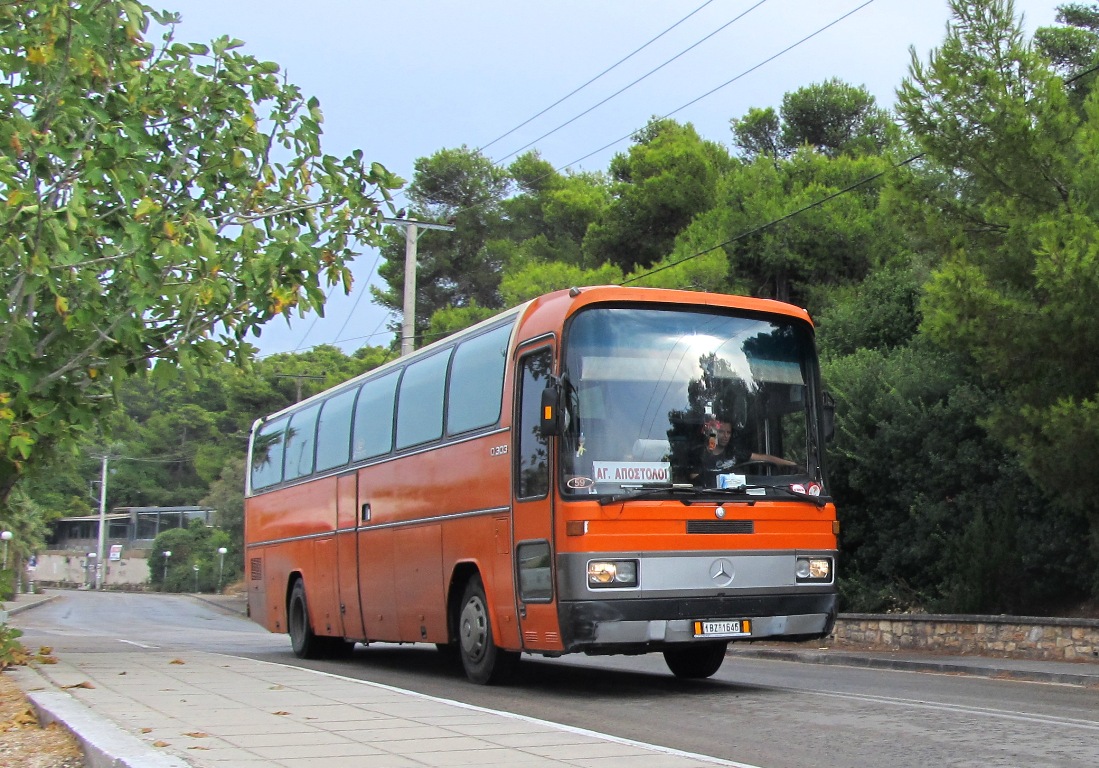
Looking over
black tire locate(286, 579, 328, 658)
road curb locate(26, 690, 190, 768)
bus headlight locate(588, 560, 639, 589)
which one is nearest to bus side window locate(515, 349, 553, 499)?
bus headlight locate(588, 560, 639, 589)

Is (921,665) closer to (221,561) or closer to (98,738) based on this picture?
(98,738)

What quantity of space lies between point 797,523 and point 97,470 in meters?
124

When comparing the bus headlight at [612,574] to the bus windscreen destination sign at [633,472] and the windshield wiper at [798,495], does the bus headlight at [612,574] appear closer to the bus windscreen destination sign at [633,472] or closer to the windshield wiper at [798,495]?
the bus windscreen destination sign at [633,472]

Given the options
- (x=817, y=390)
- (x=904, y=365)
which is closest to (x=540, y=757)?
(x=817, y=390)

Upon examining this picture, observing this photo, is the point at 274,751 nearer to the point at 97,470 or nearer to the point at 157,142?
the point at 157,142

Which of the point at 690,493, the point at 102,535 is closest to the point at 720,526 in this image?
the point at 690,493

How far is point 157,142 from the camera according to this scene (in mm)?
13156

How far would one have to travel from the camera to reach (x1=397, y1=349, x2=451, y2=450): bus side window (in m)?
13.9

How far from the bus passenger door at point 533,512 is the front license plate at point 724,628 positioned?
1.19m

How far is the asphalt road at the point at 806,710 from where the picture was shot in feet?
25.8

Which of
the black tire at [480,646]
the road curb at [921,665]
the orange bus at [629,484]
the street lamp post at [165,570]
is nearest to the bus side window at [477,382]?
the orange bus at [629,484]

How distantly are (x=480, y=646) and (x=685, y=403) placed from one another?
3157 millimetres

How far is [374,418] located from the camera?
16031 mm

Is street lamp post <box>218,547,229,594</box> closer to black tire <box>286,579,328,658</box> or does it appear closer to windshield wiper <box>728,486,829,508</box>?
black tire <box>286,579,328,658</box>
